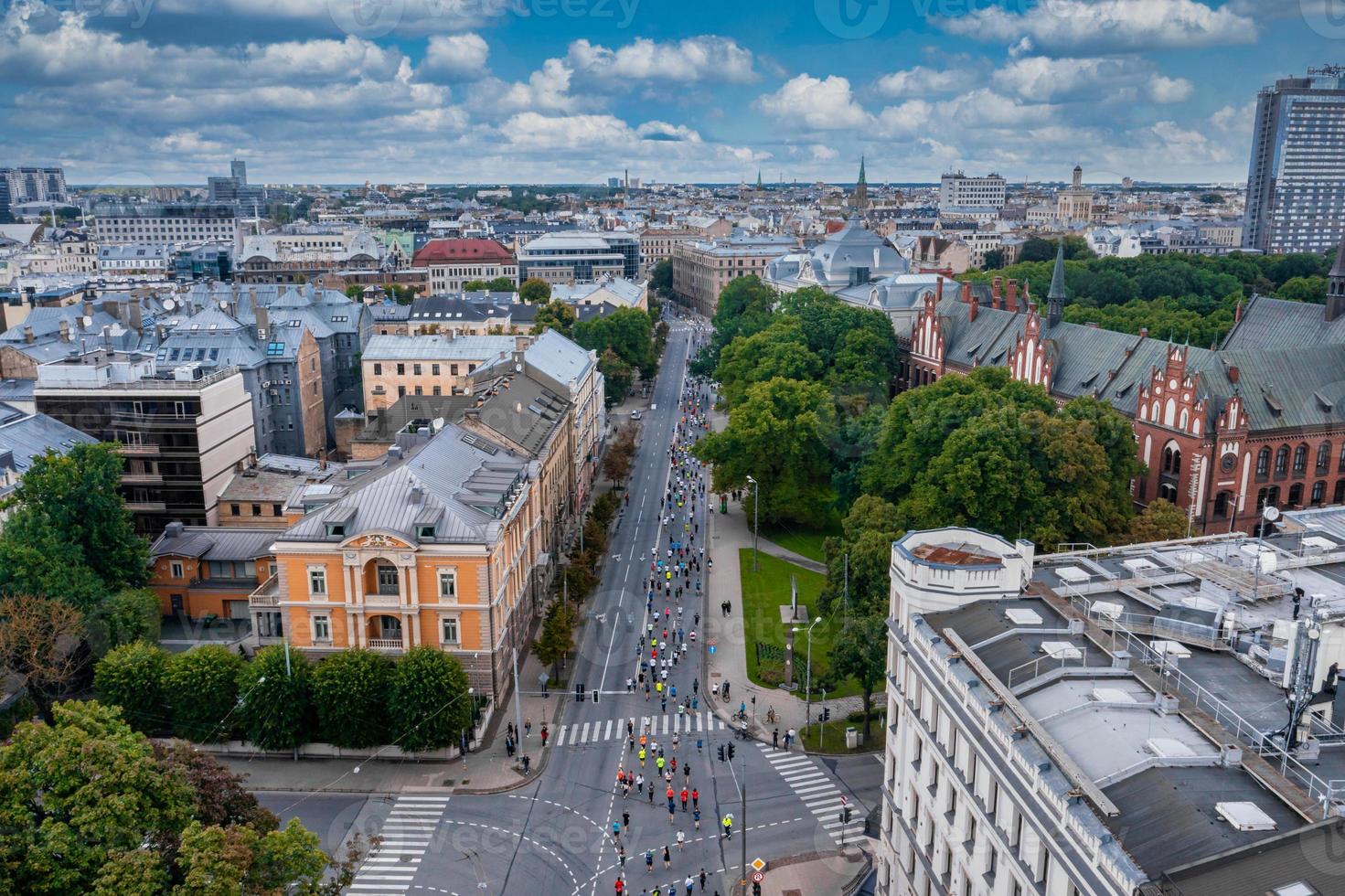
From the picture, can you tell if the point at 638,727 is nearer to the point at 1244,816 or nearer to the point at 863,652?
the point at 863,652

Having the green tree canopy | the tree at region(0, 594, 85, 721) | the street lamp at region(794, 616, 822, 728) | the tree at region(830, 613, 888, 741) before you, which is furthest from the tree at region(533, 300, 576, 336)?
the tree at region(830, 613, 888, 741)

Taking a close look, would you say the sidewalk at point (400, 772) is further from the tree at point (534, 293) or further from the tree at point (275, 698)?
the tree at point (534, 293)

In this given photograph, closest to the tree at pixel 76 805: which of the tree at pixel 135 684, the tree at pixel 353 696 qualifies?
the tree at pixel 353 696

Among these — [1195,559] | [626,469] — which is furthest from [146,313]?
[1195,559]

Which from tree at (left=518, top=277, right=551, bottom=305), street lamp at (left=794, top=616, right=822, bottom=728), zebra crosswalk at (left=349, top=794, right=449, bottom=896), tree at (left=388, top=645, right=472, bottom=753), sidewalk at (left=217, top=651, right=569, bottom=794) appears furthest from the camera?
tree at (left=518, top=277, right=551, bottom=305)

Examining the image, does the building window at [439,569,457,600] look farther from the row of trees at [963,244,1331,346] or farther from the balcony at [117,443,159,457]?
the row of trees at [963,244,1331,346]

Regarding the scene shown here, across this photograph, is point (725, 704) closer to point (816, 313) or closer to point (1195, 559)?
point (1195, 559)
